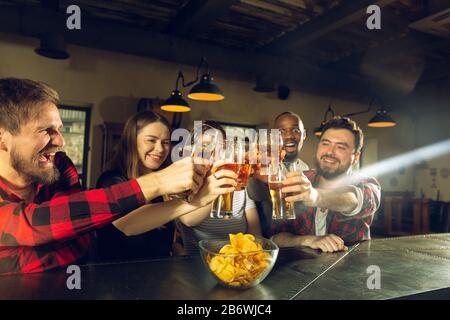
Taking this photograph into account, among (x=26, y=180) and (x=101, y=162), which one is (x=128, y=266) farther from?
(x=101, y=162)

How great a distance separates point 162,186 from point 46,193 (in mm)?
555

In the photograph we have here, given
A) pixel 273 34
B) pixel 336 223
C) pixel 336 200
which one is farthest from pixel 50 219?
pixel 273 34

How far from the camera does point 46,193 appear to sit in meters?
1.39

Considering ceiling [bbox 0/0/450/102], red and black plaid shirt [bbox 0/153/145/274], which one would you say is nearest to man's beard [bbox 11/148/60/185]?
red and black plaid shirt [bbox 0/153/145/274]

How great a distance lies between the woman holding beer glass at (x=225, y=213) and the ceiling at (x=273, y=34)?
7.79 ft

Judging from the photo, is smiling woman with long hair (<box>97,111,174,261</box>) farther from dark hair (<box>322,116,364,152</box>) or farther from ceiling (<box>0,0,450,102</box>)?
ceiling (<box>0,0,450,102</box>)

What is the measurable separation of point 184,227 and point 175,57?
10.7 feet

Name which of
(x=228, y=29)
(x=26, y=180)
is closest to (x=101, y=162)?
(x=228, y=29)

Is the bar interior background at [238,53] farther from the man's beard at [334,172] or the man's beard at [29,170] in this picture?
the man's beard at [29,170]

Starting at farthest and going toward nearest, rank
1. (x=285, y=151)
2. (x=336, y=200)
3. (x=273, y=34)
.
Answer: (x=273, y=34)
(x=285, y=151)
(x=336, y=200)

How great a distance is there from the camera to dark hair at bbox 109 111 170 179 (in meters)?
1.90

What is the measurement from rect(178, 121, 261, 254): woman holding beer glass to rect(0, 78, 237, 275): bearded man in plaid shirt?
1.9 inches

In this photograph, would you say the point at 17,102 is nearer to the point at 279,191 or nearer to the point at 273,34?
the point at 279,191

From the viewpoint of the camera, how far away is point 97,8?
4.16 m
